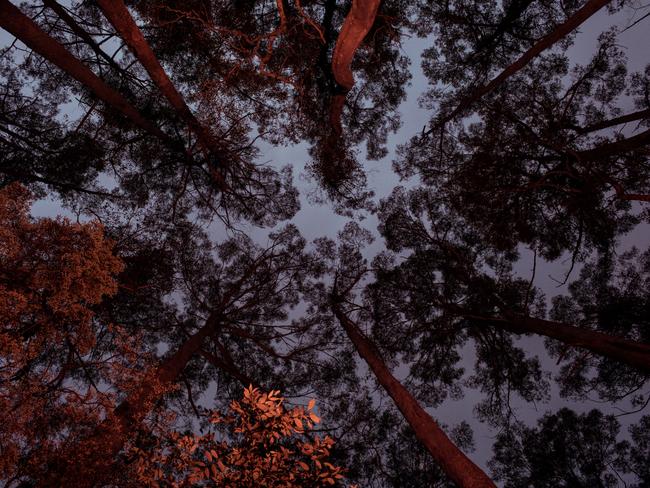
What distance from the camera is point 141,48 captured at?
6.20 meters

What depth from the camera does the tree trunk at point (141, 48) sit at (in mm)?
5758

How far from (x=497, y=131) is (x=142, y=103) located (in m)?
8.98

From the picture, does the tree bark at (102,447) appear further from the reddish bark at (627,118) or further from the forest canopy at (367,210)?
the reddish bark at (627,118)

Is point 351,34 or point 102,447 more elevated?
point 351,34

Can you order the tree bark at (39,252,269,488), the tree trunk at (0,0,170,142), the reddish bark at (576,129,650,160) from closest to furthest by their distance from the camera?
the tree bark at (39,252,269,488), the tree trunk at (0,0,170,142), the reddish bark at (576,129,650,160)

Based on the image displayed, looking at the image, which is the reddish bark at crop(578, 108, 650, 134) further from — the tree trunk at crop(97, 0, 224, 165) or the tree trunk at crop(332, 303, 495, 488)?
the tree trunk at crop(97, 0, 224, 165)

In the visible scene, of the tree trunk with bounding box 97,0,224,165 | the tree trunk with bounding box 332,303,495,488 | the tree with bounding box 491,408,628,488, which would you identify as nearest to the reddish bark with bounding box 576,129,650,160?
the tree trunk with bounding box 332,303,495,488

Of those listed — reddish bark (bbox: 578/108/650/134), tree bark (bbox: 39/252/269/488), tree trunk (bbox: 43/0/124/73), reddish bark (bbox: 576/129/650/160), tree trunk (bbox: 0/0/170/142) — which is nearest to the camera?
tree bark (bbox: 39/252/269/488)

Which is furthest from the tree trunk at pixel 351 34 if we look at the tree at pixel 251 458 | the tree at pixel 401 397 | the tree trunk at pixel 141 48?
the tree at pixel 401 397

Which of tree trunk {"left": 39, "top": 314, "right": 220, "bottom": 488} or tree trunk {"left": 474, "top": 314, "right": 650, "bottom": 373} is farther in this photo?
tree trunk {"left": 474, "top": 314, "right": 650, "bottom": 373}

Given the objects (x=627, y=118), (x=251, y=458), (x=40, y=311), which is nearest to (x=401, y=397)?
(x=251, y=458)

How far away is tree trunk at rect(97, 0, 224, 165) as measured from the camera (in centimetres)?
576

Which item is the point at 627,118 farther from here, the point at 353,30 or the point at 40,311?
the point at 40,311

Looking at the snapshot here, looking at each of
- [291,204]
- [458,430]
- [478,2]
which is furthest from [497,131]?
[458,430]
